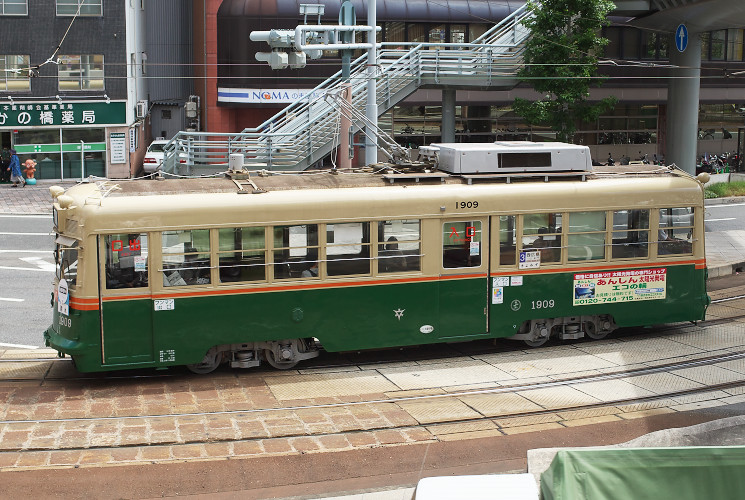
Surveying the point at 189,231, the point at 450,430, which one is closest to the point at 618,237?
the point at 450,430

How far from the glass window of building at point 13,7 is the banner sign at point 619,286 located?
92.8 ft

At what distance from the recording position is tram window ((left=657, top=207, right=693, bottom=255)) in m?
16.9

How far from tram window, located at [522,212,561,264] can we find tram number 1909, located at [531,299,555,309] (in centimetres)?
64

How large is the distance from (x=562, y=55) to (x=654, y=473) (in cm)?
2345

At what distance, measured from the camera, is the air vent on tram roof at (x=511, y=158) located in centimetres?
1620

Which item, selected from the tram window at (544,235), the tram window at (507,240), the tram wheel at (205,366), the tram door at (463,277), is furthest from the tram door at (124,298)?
the tram window at (544,235)

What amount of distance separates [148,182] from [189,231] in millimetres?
1433

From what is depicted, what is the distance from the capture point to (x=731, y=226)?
30.7 meters

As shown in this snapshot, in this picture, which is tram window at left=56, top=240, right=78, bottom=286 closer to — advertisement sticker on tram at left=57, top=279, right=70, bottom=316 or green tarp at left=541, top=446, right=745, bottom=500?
advertisement sticker on tram at left=57, top=279, right=70, bottom=316

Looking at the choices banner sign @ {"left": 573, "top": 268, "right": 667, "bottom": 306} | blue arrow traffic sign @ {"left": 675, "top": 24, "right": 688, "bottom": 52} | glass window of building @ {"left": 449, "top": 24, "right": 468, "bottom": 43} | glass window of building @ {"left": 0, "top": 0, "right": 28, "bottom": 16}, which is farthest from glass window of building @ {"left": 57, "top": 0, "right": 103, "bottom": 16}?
banner sign @ {"left": 573, "top": 268, "right": 667, "bottom": 306}

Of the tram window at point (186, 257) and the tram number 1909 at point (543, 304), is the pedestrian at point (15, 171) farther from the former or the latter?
the tram number 1909 at point (543, 304)

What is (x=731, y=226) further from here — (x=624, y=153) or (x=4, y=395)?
(x=4, y=395)

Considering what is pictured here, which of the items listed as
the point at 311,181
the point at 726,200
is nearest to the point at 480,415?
the point at 311,181

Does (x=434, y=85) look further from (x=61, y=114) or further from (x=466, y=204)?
(x=61, y=114)
